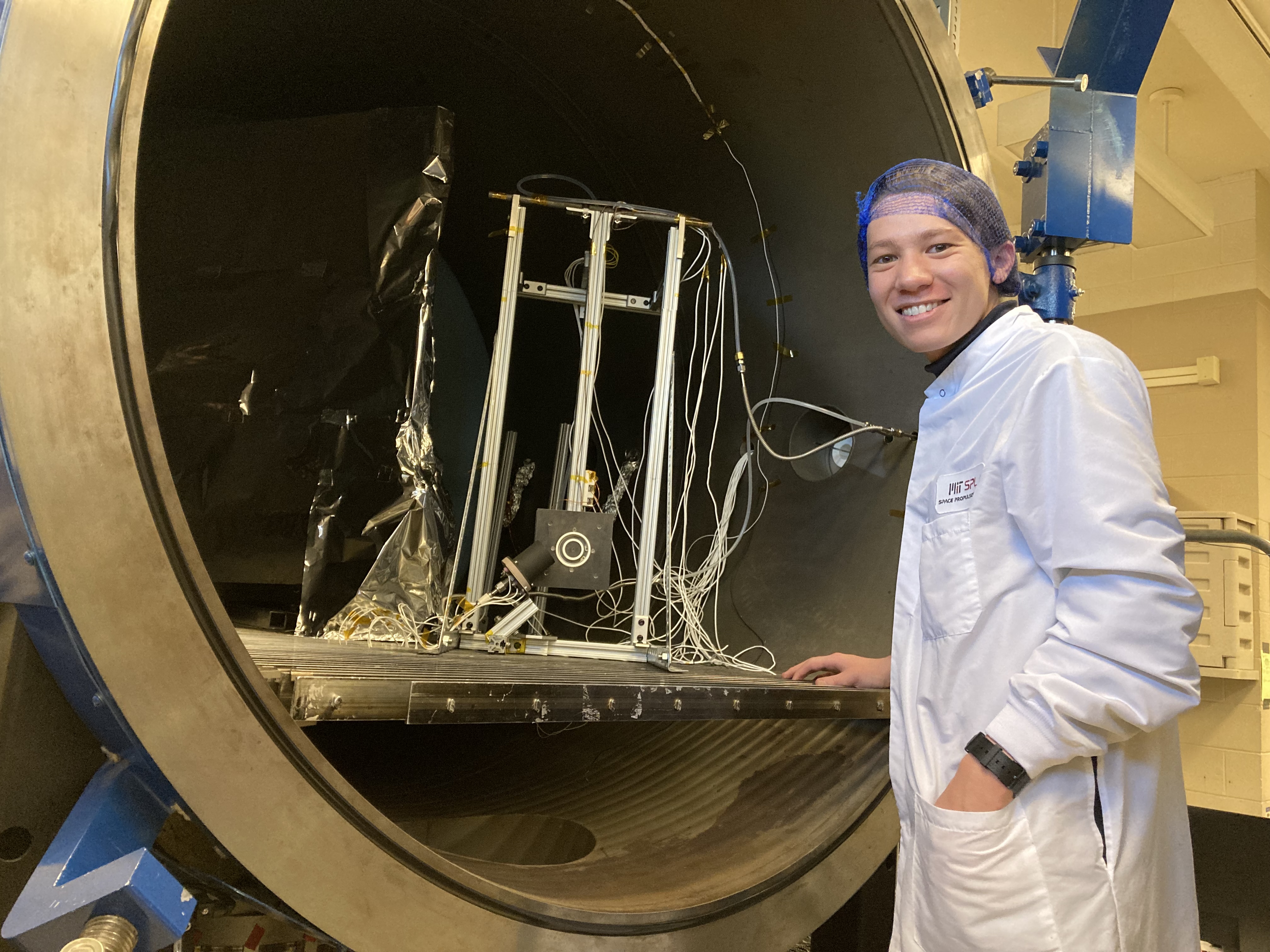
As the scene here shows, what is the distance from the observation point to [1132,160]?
62.5 inches

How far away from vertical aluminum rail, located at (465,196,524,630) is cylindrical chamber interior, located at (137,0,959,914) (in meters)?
0.37

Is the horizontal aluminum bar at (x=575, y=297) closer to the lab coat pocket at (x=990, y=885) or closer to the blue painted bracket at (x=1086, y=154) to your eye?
the blue painted bracket at (x=1086, y=154)

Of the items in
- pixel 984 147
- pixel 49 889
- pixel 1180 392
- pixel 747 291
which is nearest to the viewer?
pixel 49 889

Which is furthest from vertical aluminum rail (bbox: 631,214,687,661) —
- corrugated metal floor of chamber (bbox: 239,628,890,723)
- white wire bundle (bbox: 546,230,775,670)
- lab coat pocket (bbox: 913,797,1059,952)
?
lab coat pocket (bbox: 913,797,1059,952)

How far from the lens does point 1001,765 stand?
0.89m

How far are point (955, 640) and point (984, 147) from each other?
0.84 metres

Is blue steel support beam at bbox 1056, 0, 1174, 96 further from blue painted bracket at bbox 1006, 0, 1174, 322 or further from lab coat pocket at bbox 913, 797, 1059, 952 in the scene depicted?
lab coat pocket at bbox 913, 797, 1059, 952

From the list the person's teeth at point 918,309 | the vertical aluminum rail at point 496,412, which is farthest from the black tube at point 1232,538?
the vertical aluminum rail at point 496,412

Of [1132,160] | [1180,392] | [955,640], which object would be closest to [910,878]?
[955,640]

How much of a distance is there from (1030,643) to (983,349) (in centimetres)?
35

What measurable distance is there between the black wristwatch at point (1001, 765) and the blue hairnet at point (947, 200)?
590 millimetres

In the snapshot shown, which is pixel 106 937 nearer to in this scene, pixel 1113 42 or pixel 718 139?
pixel 718 139

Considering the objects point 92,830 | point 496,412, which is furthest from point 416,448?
point 92,830

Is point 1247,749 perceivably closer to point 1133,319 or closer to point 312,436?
point 1133,319
